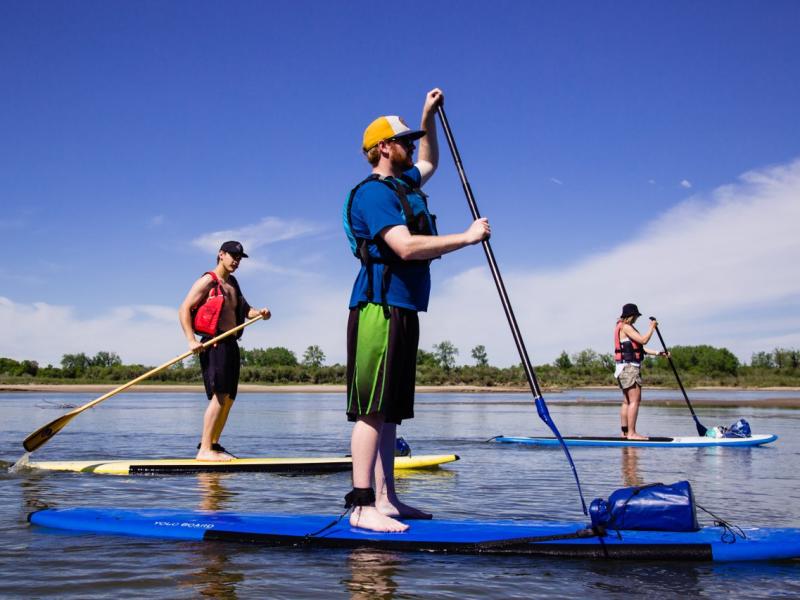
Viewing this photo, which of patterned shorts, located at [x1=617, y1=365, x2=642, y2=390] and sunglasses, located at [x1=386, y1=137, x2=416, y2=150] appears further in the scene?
patterned shorts, located at [x1=617, y1=365, x2=642, y2=390]

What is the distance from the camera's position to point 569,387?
241 feet

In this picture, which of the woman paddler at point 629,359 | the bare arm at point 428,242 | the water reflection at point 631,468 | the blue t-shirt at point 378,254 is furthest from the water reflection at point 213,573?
the woman paddler at point 629,359

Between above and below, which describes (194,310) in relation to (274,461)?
above

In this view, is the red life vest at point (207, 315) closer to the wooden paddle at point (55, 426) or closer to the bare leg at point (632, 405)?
the wooden paddle at point (55, 426)

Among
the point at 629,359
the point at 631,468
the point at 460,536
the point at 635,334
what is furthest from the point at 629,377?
the point at 460,536

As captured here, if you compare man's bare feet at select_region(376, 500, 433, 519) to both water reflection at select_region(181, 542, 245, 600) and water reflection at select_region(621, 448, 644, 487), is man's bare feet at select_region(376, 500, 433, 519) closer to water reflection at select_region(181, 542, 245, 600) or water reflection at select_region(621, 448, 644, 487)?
water reflection at select_region(181, 542, 245, 600)

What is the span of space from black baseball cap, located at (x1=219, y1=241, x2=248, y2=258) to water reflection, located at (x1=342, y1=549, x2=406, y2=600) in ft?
15.7

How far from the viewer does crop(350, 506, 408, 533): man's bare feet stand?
Answer: 4.12 metres

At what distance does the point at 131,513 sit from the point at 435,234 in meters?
2.51

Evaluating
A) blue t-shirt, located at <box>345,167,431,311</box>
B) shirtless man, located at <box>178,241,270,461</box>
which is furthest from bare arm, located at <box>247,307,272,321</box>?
blue t-shirt, located at <box>345,167,431,311</box>

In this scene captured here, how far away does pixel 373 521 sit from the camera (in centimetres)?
416

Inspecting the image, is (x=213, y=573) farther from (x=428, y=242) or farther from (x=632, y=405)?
(x=632, y=405)

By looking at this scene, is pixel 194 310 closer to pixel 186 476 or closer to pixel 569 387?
pixel 186 476

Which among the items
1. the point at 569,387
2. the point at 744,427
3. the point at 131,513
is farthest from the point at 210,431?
the point at 569,387
